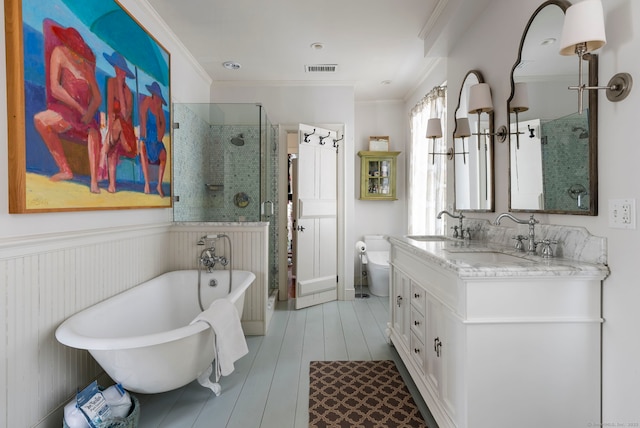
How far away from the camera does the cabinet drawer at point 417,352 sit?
1.93m

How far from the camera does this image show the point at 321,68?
370 centimetres

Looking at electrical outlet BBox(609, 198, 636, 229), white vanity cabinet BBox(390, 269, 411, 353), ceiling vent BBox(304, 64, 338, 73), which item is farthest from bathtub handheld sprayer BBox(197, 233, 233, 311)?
electrical outlet BBox(609, 198, 636, 229)

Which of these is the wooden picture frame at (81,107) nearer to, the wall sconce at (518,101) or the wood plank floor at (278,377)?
the wood plank floor at (278,377)

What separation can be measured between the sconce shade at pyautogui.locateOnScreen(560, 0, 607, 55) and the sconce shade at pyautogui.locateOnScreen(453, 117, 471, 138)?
1254mm

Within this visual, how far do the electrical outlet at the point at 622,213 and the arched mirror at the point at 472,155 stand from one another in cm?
95

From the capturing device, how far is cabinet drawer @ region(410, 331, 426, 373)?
1927 mm

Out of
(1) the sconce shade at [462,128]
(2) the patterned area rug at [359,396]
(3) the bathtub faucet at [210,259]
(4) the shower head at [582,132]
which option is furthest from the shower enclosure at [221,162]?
(4) the shower head at [582,132]

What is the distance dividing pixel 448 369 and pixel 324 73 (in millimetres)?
3386

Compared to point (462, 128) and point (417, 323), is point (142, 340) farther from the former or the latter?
point (462, 128)

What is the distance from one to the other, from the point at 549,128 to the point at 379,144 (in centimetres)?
304

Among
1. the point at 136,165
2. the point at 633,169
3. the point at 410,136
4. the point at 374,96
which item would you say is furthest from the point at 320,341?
the point at 374,96

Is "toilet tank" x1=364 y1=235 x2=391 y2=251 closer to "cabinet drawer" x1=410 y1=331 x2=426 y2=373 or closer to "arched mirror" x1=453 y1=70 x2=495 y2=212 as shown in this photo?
"arched mirror" x1=453 y1=70 x2=495 y2=212

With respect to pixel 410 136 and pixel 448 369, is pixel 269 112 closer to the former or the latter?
pixel 410 136

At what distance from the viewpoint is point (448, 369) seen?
5.07ft
